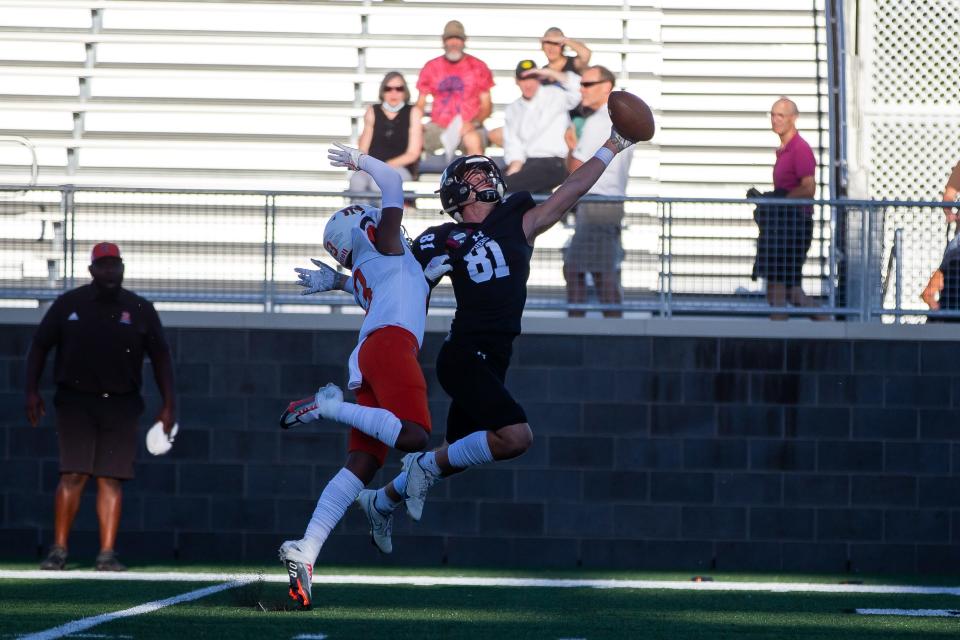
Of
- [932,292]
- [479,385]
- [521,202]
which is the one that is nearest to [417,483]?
[479,385]

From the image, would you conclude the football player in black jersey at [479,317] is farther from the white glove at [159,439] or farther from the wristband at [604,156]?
the white glove at [159,439]

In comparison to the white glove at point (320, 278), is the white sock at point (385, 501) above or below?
below

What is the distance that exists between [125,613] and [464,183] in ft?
8.10

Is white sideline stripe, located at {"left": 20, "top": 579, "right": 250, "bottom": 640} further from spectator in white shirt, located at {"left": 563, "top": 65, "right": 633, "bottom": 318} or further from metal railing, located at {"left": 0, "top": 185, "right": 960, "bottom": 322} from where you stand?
spectator in white shirt, located at {"left": 563, "top": 65, "right": 633, "bottom": 318}

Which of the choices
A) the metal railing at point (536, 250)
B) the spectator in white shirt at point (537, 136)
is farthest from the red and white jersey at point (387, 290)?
the spectator in white shirt at point (537, 136)

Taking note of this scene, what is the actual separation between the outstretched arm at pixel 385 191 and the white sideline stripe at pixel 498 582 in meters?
2.69

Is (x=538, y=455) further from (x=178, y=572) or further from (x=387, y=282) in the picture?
(x=387, y=282)

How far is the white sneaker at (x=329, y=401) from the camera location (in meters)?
6.98

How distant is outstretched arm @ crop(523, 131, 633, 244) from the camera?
7176 millimetres

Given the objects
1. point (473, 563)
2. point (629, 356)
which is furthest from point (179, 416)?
point (629, 356)

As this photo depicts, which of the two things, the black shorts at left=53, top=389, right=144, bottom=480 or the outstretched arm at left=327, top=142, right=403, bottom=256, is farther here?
the black shorts at left=53, top=389, right=144, bottom=480

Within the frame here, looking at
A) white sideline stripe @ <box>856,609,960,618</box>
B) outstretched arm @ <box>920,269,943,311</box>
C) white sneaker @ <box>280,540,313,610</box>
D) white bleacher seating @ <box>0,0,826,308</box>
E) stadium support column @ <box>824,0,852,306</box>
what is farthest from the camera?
white bleacher seating @ <box>0,0,826,308</box>

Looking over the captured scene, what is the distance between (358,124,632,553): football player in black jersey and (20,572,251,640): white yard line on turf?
114cm

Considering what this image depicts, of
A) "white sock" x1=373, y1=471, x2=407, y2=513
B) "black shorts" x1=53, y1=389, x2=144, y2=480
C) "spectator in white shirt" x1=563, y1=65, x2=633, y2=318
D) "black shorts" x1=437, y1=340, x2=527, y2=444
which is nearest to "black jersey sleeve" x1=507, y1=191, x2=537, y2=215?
"black shorts" x1=437, y1=340, x2=527, y2=444
